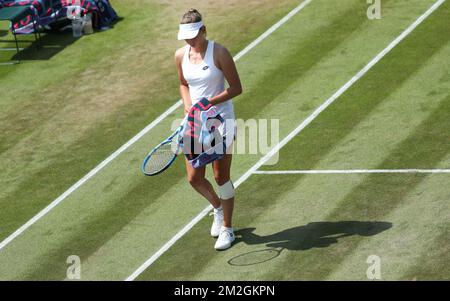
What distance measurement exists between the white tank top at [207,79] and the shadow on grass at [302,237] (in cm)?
168

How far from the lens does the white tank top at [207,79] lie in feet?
40.1

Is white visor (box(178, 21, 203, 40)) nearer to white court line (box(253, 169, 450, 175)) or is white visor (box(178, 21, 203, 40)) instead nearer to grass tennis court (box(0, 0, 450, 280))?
grass tennis court (box(0, 0, 450, 280))

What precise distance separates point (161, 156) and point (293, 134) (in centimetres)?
342

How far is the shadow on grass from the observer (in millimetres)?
12406

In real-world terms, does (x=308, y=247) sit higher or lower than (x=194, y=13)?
lower

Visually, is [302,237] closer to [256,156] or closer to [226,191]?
[226,191]

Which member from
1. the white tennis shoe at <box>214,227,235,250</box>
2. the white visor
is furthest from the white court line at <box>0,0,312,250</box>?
the white visor

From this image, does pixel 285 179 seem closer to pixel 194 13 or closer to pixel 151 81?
pixel 194 13

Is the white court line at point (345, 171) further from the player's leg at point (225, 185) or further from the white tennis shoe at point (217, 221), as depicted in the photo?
the player's leg at point (225, 185)

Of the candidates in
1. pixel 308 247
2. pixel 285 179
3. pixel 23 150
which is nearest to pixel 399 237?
pixel 308 247

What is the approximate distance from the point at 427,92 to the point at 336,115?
161cm

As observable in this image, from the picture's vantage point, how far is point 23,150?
16578 millimetres
